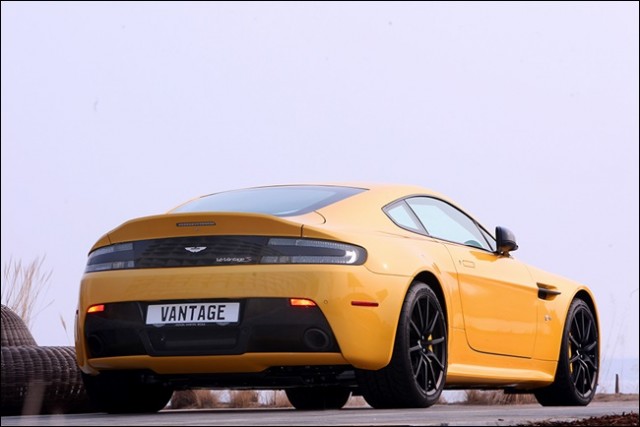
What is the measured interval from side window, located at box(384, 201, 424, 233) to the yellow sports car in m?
0.01

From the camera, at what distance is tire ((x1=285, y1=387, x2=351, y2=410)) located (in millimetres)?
10141

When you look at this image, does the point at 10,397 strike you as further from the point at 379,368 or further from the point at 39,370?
the point at 379,368

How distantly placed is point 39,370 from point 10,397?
0.27 metres

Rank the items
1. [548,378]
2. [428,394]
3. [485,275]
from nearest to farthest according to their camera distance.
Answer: [428,394] < [485,275] < [548,378]

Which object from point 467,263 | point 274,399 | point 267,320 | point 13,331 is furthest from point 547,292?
point 13,331

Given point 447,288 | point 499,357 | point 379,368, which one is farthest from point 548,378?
point 379,368

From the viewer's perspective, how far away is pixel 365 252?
6902 millimetres

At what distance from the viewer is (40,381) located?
8.54 meters

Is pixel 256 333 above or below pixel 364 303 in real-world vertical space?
below

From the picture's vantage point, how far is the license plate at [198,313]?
264 inches

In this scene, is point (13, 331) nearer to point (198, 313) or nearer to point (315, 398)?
point (315, 398)

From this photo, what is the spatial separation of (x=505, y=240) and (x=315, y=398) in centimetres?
229

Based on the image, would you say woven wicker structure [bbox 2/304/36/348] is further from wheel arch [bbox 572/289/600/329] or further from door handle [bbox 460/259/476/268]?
wheel arch [bbox 572/289/600/329]

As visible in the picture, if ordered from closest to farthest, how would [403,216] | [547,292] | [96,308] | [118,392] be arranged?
[96,308]
[118,392]
[403,216]
[547,292]
